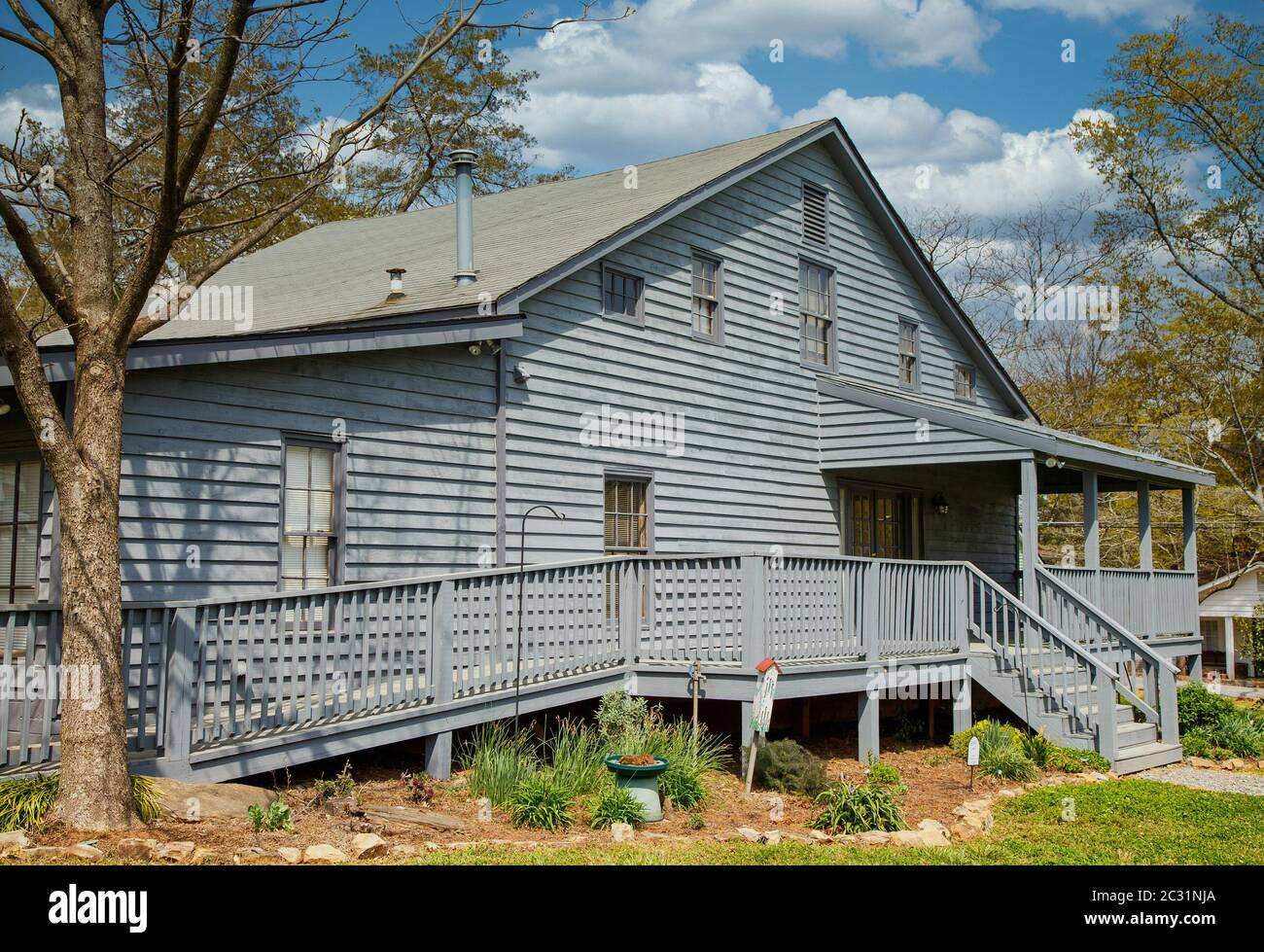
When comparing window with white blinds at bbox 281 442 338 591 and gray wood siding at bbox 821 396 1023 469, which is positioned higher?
gray wood siding at bbox 821 396 1023 469

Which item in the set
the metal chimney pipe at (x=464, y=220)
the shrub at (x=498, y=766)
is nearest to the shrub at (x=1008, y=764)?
the shrub at (x=498, y=766)

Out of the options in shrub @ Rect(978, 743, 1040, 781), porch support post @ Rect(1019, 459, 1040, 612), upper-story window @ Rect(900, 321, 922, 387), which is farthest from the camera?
upper-story window @ Rect(900, 321, 922, 387)

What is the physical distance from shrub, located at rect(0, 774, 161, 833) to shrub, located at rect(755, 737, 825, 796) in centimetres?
530

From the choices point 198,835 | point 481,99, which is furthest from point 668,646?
point 481,99

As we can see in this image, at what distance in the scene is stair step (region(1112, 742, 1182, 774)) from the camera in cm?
1208

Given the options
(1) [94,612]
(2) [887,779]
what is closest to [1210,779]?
(2) [887,779]

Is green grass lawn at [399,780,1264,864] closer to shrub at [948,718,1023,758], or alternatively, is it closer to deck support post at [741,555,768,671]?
shrub at [948,718,1023,758]

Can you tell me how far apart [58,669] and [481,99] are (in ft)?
92.9

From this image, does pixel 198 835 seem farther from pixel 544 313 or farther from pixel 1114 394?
pixel 1114 394

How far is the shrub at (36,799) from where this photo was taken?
691 centimetres

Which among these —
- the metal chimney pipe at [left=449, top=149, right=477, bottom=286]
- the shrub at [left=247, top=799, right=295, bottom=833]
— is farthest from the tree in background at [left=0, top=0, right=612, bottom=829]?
the metal chimney pipe at [left=449, top=149, right=477, bottom=286]

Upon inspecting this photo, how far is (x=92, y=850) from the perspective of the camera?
6422mm

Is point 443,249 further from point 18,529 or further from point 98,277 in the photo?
point 98,277

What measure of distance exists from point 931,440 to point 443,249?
7.05 meters
